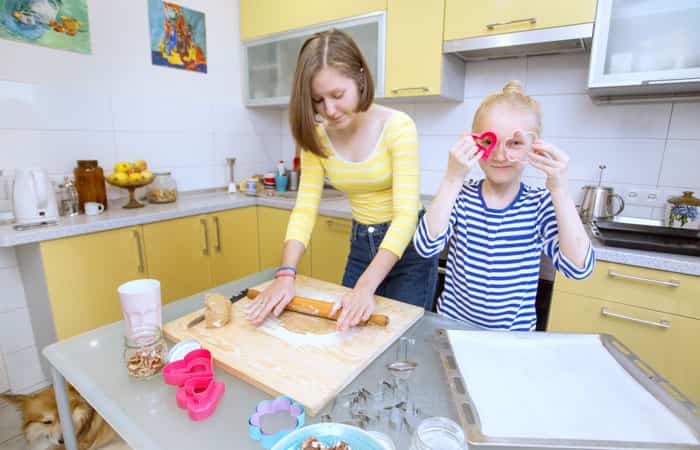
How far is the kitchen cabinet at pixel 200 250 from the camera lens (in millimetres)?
1923

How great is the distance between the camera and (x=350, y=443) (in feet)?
1.54

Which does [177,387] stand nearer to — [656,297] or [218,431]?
[218,431]

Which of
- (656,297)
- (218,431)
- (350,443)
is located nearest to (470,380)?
(350,443)

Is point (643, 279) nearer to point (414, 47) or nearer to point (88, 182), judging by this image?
point (414, 47)

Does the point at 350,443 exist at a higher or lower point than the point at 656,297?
higher

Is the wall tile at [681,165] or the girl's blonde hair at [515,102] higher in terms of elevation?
the girl's blonde hair at [515,102]

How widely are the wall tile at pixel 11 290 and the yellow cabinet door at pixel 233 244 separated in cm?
86

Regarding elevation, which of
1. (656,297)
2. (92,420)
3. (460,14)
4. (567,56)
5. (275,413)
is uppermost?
(460,14)

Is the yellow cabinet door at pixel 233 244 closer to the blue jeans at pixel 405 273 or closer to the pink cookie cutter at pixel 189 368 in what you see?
the blue jeans at pixel 405 273

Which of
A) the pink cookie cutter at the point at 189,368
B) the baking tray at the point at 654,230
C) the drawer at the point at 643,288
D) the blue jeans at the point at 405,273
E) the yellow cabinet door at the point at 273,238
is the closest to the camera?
the pink cookie cutter at the point at 189,368

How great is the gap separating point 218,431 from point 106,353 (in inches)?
13.0

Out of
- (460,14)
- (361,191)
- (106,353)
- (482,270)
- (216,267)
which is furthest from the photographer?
(216,267)

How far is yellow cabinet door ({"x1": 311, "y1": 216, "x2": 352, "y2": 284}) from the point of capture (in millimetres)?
2035

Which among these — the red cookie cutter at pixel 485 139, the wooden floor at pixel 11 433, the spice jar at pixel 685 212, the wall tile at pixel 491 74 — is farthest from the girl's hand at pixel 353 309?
Answer: the wall tile at pixel 491 74
